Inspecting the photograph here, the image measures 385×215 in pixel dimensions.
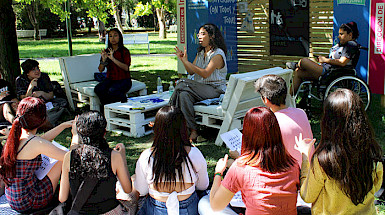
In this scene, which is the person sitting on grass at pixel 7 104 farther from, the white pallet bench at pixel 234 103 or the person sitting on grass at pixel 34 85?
the white pallet bench at pixel 234 103

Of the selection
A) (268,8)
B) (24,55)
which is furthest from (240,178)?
(24,55)

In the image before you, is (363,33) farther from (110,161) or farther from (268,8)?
(110,161)

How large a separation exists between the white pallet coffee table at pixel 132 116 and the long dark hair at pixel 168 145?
3.02m

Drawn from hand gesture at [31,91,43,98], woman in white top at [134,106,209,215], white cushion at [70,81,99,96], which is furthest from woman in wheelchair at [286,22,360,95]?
woman in white top at [134,106,209,215]

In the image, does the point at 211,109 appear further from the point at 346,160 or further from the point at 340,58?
the point at 346,160

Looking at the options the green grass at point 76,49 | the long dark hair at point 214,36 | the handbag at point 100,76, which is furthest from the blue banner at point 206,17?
the green grass at point 76,49

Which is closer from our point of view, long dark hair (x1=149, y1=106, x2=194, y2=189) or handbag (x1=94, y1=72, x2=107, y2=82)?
long dark hair (x1=149, y1=106, x2=194, y2=189)

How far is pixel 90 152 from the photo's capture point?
2926 millimetres

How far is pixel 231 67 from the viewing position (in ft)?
34.7

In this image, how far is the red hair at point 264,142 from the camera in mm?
2453

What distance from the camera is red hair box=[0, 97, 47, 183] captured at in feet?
10.6

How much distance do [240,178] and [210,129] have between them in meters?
3.77

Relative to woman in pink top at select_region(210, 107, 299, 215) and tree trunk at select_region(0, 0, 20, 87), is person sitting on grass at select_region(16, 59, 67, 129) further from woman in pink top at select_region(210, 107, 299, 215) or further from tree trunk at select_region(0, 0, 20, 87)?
woman in pink top at select_region(210, 107, 299, 215)

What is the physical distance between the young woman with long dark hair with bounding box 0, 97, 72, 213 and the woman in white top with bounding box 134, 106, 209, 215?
781 mm
